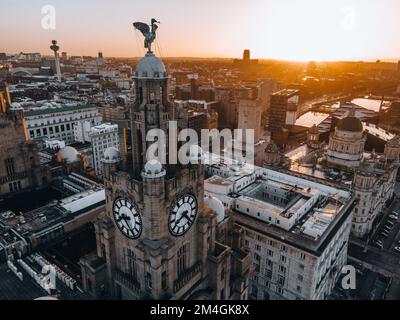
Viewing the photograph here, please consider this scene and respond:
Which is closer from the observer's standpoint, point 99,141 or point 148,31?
point 148,31

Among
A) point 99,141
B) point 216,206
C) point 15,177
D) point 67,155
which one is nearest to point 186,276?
point 216,206

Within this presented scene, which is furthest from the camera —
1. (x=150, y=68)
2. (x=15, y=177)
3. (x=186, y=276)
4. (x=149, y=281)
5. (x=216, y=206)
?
(x=15, y=177)

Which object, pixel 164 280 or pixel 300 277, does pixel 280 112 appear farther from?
pixel 164 280

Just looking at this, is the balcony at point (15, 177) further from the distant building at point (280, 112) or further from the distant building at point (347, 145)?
the distant building at point (280, 112)

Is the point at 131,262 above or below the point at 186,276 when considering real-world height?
above

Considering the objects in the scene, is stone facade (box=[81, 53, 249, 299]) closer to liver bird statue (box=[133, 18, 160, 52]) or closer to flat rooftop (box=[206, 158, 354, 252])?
liver bird statue (box=[133, 18, 160, 52])

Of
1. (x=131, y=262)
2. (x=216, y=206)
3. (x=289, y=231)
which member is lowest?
(x=289, y=231)

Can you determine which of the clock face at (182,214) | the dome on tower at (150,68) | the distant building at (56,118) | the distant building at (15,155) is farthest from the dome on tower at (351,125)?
the distant building at (56,118)

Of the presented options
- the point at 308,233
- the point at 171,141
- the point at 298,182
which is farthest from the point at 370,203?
the point at 171,141
